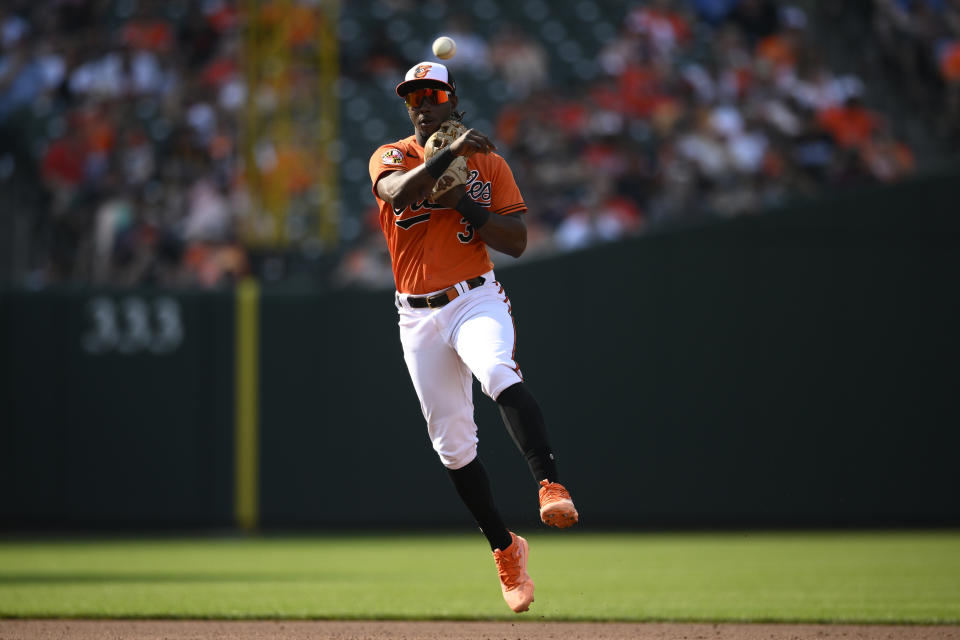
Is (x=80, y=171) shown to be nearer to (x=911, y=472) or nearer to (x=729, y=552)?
(x=729, y=552)

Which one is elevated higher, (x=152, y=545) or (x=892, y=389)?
(x=892, y=389)

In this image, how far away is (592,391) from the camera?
10258 millimetres

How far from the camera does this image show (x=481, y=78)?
1430cm

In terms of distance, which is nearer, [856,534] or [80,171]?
[856,534]

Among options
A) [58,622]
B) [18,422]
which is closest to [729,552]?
[58,622]

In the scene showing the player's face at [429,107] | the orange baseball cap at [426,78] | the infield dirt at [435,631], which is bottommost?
the infield dirt at [435,631]

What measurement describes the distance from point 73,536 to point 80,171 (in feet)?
12.3

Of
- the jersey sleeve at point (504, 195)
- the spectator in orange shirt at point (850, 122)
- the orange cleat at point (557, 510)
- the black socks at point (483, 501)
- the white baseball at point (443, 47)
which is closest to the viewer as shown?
the orange cleat at point (557, 510)

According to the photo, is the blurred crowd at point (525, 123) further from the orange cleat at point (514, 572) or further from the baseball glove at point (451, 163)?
the baseball glove at point (451, 163)

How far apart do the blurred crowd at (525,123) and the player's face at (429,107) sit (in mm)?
6368

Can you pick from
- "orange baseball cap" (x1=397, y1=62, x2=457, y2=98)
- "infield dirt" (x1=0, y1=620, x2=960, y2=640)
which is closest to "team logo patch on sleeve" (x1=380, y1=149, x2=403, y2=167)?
"orange baseball cap" (x1=397, y1=62, x2=457, y2=98)

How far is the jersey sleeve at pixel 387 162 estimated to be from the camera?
A: 4762 millimetres

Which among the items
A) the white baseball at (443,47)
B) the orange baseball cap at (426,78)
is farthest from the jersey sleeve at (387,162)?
the white baseball at (443,47)

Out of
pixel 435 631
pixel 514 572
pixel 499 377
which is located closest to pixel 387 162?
pixel 499 377
